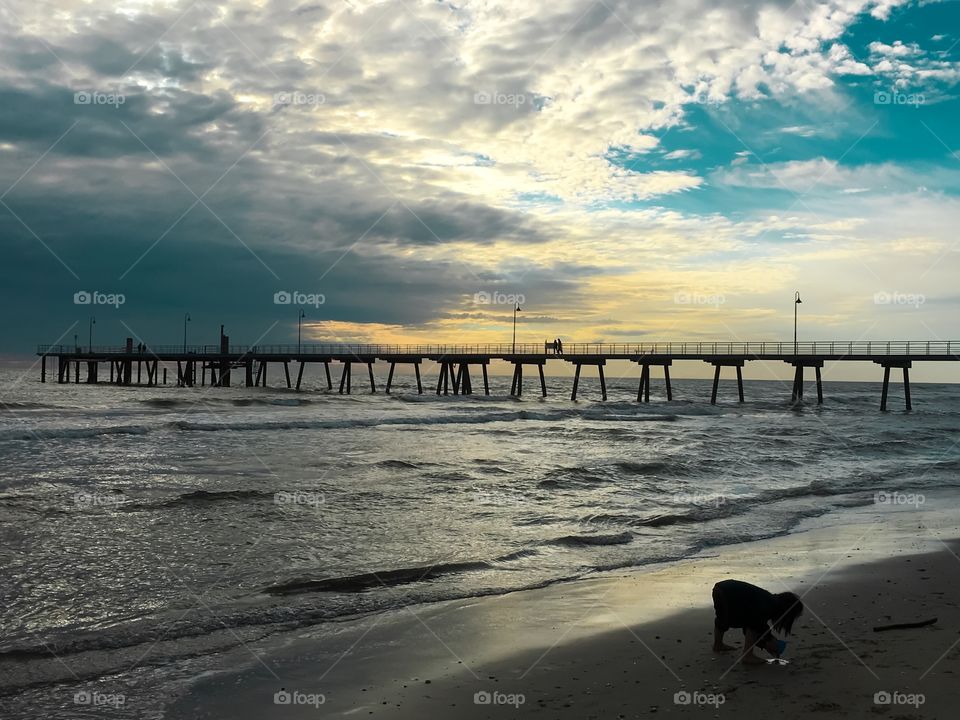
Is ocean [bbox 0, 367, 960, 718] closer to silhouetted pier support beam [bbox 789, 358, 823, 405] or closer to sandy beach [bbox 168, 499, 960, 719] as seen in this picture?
sandy beach [bbox 168, 499, 960, 719]

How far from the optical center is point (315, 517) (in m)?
12.1

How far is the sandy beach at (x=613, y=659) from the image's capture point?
4.90m

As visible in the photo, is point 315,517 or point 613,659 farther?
point 315,517

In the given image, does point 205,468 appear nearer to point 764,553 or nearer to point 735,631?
point 764,553

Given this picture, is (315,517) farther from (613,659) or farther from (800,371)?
(800,371)

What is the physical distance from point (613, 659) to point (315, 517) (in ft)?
24.0

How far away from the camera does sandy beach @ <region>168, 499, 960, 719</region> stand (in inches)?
193

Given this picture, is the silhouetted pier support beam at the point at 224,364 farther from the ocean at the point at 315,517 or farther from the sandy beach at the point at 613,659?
the sandy beach at the point at 613,659

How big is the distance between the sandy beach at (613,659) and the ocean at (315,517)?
26.5 inches

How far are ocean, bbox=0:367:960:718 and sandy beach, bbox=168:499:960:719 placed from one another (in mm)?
674

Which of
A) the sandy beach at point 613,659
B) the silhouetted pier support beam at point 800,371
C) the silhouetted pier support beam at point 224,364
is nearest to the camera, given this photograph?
the sandy beach at point 613,659

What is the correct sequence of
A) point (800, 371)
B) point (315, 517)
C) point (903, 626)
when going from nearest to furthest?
point (903, 626) < point (315, 517) < point (800, 371)

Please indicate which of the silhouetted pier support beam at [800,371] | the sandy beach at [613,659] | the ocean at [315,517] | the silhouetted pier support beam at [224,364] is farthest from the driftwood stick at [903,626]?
the silhouetted pier support beam at [224,364]

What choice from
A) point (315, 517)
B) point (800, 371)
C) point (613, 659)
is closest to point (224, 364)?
point (800, 371)
